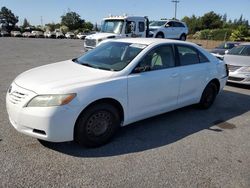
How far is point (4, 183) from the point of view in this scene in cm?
276

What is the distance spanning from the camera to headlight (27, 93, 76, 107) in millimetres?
3158

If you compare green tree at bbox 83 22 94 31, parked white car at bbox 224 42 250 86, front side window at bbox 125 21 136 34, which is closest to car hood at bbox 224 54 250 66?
parked white car at bbox 224 42 250 86

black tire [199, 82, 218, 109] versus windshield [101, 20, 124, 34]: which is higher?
windshield [101, 20, 124, 34]

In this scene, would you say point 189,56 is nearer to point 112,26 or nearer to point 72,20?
point 112,26

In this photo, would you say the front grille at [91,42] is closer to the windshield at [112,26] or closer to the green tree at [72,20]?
→ the windshield at [112,26]

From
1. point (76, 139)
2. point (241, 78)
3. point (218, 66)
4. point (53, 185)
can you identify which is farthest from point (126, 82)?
point (241, 78)

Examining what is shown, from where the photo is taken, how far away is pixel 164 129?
4.41 metres

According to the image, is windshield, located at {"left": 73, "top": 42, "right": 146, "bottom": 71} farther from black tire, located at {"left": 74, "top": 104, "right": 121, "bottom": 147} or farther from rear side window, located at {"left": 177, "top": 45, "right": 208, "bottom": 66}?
rear side window, located at {"left": 177, "top": 45, "right": 208, "bottom": 66}

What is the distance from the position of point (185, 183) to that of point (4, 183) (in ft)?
6.53

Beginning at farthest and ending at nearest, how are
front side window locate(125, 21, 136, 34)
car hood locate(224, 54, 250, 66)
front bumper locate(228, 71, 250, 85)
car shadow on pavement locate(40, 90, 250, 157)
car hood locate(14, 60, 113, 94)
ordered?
front side window locate(125, 21, 136, 34)
car hood locate(224, 54, 250, 66)
front bumper locate(228, 71, 250, 85)
car shadow on pavement locate(40, 90, 250, 157)
car hood locate(14, 60, 113, 94)

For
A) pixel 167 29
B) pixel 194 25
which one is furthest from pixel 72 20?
pixel 167 29

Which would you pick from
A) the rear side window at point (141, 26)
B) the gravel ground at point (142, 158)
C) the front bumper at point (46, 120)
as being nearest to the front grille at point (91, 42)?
the rear side window at point (141, 26)

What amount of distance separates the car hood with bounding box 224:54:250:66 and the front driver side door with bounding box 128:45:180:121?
442 centimetres

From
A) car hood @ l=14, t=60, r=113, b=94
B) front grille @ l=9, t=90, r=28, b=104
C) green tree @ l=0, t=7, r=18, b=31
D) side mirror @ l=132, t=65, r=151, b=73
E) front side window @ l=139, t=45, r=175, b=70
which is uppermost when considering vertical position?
green tree @ l=0, t=7, r=18, b=31
